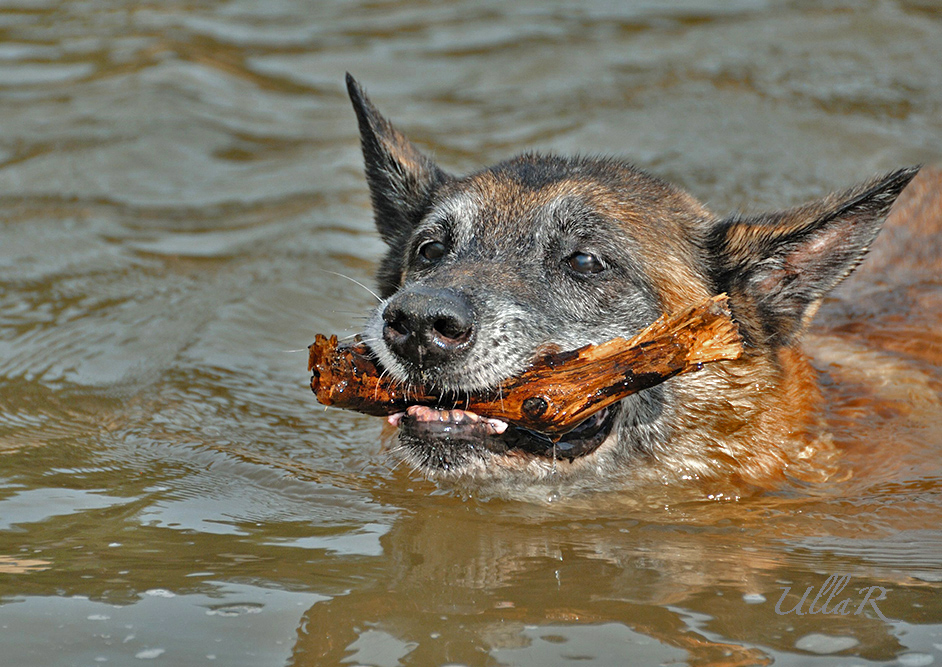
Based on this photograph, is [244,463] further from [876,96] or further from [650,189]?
[876,96]

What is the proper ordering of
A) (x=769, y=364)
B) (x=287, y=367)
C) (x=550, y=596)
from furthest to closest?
(x=287, y=367) < (x=769, y=364) < (x=550, y=596)

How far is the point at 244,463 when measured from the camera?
19.5 feet

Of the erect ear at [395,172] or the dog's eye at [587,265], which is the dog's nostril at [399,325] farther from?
the erect ear at [395,172]

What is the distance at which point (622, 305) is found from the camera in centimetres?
551

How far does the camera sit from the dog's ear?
553cm

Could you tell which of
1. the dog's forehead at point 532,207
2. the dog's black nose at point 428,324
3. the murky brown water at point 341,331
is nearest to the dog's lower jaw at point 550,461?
the murky brown water at point 341,331

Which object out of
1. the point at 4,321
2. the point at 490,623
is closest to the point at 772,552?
the point at 490,623

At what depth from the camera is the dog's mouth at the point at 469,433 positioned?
197 inches

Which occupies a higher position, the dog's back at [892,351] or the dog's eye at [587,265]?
the dog's eye at [587,265]

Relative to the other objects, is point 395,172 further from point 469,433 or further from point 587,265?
point 469,433

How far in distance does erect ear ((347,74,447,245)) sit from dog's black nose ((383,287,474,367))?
1.78 meters

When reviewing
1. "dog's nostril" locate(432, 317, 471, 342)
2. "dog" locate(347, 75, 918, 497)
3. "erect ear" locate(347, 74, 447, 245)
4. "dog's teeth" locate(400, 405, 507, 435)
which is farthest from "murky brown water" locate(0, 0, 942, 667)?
"erect ear" locate(347, 74, 447, 245)

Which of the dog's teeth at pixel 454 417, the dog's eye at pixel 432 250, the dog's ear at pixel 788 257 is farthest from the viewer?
the dog's eye at pixel 432 250

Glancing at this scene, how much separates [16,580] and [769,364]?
3.66 m
